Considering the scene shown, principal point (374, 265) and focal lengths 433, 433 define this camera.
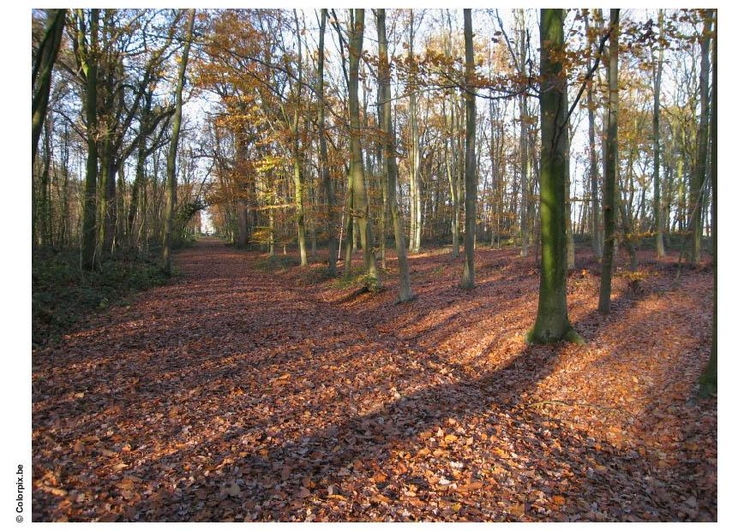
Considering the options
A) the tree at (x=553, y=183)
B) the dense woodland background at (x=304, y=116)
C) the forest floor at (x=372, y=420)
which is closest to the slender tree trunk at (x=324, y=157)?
the dense woodland background at (x=304, y=116)

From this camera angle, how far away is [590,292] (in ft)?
39.7

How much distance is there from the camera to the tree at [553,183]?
741cm

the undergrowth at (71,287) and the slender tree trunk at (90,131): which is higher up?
the slender tree trunk at (90,131)

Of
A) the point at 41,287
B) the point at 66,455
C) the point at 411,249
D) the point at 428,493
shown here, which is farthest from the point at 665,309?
the point at 411,249

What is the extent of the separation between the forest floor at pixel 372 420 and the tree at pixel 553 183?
499 mm

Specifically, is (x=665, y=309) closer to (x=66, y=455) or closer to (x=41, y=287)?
(x=66, y=455)

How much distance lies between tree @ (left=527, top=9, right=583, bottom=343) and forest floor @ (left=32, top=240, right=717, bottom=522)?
19.7 inches

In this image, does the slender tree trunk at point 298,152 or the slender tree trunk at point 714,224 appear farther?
the slender tree trunk at point 298,152

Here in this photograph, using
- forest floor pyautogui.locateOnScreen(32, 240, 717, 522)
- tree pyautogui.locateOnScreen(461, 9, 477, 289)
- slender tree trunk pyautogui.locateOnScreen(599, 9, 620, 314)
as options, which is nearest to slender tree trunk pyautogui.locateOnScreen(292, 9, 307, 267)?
tree pyautogui.locateOnScreen(461, 9, 477, 289)

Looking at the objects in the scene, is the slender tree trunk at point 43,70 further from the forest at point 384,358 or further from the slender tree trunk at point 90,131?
the slender tree trunk at point 90,131

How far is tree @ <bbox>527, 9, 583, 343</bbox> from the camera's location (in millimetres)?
7406

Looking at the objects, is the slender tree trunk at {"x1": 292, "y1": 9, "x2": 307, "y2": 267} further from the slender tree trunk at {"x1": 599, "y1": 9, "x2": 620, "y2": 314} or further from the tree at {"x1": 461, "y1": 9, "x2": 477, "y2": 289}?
the slender tree trunk at {"x1": 599, "y1": 9, "x2": 620, "y2": 314}

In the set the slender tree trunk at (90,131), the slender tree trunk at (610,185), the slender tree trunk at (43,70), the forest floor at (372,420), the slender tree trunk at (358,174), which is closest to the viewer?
the forest floor at (372,420)

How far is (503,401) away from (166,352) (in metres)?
5.52
